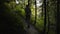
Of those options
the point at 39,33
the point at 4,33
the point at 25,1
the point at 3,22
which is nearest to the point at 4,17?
the point at 3,22

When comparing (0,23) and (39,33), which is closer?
(0,23)

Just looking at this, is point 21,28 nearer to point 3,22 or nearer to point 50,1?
point 3,22

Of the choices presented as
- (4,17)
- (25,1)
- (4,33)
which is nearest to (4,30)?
(4,33)

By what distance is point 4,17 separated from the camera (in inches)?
446

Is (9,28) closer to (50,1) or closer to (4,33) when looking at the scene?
(4,33)

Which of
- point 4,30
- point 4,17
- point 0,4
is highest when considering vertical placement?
point 0,4

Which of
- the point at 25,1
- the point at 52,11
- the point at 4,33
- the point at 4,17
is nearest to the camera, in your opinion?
the point at 4,33

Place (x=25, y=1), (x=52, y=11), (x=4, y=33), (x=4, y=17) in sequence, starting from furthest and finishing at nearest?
(x=25, y=1)
(x=52, y=11)
(x=4, y=17)
(x=4, y=33)

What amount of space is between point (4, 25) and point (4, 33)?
0.58 meters

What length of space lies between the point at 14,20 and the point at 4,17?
758mm

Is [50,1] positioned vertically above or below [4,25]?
above

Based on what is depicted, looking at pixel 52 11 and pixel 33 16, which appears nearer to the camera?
pixel 52 11

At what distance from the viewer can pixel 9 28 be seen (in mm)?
10906

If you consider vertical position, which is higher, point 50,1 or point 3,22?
point 50,1
